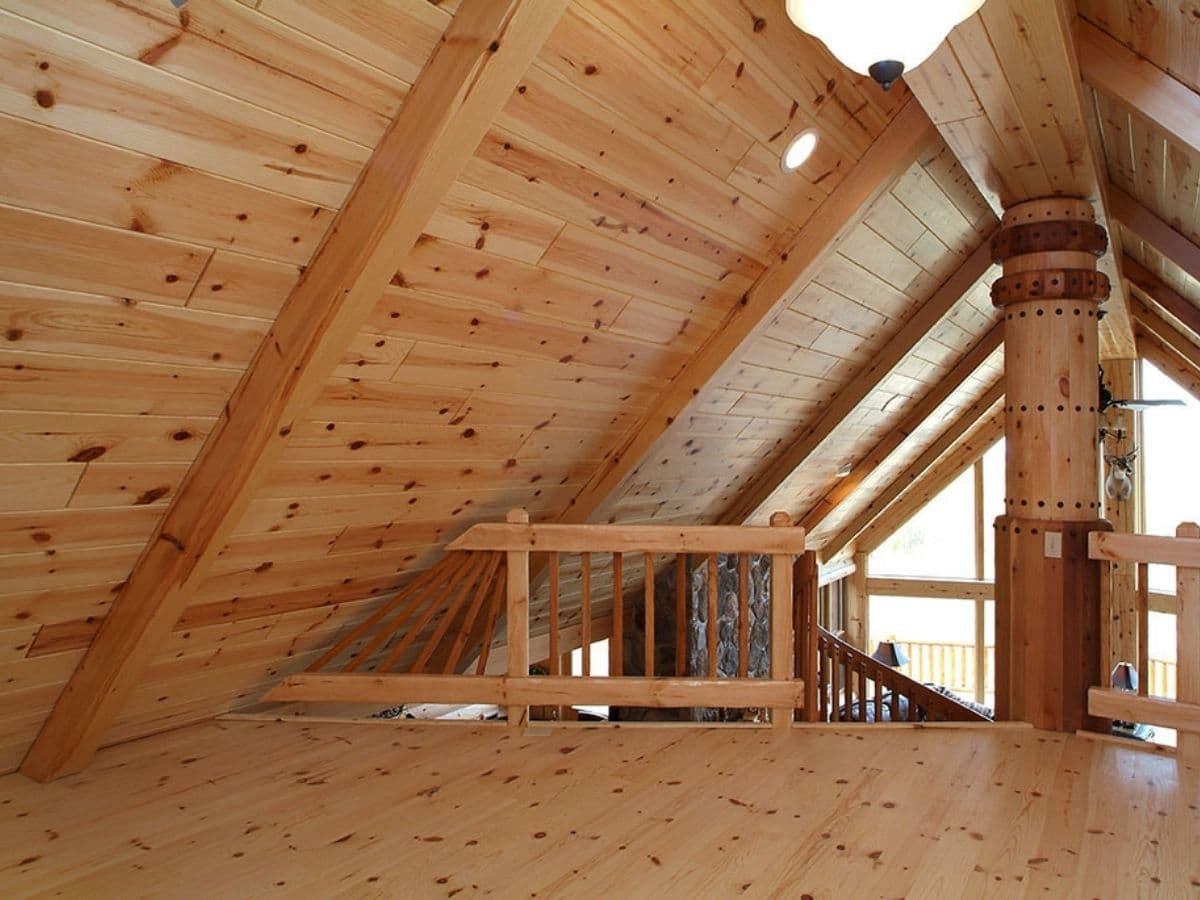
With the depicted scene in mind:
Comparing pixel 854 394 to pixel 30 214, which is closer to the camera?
pixel 30 214

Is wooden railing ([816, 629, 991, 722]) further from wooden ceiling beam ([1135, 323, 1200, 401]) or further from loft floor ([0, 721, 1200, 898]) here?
wooden ceiling beam ([1135, 323, 1200, 401])

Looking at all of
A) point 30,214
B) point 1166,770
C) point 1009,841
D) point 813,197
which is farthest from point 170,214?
point 1166,770

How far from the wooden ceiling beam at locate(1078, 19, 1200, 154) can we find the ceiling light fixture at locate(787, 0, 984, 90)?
1134mm

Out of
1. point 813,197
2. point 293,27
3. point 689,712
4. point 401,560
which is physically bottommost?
point 689,712

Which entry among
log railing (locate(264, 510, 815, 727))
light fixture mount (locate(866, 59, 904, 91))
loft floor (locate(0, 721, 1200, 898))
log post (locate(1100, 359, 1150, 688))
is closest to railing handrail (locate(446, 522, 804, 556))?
log railing (locate(264, 510, 815, 727))

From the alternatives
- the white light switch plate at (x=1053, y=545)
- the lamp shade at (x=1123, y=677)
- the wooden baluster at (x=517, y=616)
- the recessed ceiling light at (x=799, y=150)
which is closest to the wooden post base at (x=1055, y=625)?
the white light switch plate at (x=1053, y=545)

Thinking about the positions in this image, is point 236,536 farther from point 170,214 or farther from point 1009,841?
point 1009,841

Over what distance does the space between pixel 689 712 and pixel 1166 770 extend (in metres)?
3.35

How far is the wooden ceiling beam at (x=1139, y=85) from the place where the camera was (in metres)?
2.29

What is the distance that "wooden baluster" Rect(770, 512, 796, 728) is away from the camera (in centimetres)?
305

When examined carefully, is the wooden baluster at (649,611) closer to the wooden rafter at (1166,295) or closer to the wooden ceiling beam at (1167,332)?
the wooden rafter at (1166,295)

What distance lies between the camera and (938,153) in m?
3.42

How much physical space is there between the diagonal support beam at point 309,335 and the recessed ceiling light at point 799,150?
4.20 ft

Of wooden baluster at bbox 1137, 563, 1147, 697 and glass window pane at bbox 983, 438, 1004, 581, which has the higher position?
glass window pane at bbox 983, 438, 1004, 581
